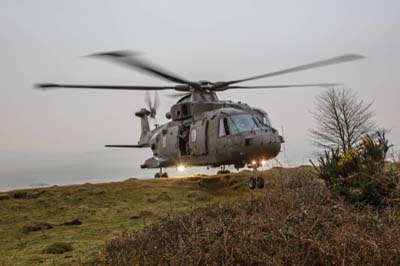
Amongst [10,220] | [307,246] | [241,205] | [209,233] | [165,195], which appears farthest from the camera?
[165,195]

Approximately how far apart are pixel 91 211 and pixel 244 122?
6.38 metres

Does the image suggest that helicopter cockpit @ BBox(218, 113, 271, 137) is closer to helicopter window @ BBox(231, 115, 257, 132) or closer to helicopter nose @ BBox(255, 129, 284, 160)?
helicopter window @ BBox(231, 115, 257, 132)

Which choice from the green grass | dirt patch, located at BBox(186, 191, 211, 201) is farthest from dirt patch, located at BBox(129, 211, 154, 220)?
dirt patch, located at BBox(186, 191, 211, 201)

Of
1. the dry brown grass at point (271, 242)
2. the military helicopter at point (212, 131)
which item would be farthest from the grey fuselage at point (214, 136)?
the dry brown grass at point (271, 242)

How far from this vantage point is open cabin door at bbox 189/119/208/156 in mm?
15250

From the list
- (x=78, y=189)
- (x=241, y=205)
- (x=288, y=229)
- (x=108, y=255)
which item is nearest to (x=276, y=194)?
(x=241, y=205)

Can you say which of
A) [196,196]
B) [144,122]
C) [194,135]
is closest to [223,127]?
[194,135]

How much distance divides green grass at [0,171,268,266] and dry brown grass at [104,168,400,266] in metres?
0.89

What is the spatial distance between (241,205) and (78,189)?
361 inches

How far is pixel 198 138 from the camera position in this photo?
15.5 meters

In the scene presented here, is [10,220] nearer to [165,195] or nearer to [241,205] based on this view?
[165,195]

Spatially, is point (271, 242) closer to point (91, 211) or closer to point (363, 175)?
point (363, 175)

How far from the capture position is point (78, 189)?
47.3 feet

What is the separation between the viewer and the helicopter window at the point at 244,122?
1388cm
